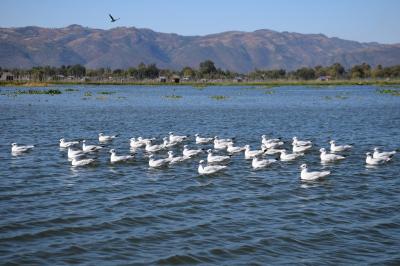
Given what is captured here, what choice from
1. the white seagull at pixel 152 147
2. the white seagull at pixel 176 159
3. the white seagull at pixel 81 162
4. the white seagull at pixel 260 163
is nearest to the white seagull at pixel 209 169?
the white seagull at pixel 260 163

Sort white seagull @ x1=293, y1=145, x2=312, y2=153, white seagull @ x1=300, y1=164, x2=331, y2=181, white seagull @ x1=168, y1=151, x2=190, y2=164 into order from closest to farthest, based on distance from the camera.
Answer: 1. white seagull @ x1=300, y1=164, x2=331, y2=181
2. white seagull @ x1=168, y1=151, x2=190, y2=164
3. white seagull @ x1=293, y1=145, x2=312, y2=153

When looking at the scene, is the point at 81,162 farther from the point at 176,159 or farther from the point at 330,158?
the point at 330,158

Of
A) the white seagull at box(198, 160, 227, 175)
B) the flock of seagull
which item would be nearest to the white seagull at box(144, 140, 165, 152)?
the flock of seagull

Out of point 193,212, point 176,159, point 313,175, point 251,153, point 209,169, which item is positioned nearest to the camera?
point 193,212

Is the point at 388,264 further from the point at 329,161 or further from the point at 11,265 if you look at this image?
the point at 329,161

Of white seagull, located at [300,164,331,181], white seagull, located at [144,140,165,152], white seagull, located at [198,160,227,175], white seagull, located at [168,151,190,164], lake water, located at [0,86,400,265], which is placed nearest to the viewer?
lake water, located at [0,86,400,265]

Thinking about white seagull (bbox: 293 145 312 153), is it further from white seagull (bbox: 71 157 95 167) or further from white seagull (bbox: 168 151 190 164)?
white seagull (bbox: 71 157 95 167)

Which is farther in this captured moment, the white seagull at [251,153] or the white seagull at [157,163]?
the white seagull at [251,153]

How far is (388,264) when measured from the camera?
13703 millimetres

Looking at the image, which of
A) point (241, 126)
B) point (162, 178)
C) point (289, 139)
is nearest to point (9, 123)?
point (241, 126)

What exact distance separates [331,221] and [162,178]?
362 inches

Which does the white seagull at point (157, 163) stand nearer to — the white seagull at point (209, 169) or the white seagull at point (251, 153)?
the white seagull at point (209, 169)

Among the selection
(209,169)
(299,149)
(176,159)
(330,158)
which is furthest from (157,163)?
(330,158)

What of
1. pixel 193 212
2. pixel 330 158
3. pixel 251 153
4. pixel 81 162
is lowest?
pixel 193 212
